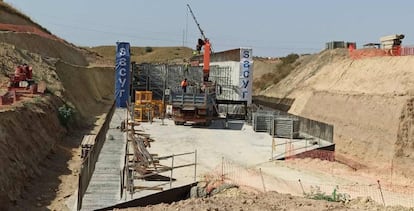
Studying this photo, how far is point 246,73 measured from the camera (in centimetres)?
3644

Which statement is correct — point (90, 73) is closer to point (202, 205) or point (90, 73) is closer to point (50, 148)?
point (50, 148)

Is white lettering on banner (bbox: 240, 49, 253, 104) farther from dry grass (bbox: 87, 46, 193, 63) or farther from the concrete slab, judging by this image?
dry grass (bbox: 87, 46, 193, 63)

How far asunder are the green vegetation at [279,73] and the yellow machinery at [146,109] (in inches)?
1028

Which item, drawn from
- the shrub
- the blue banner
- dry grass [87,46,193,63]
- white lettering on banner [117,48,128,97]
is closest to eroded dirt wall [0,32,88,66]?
the blue banner

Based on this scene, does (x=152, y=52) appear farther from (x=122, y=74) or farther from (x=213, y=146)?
(x=213, y=146)

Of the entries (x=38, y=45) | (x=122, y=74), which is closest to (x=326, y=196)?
(x=122, y=74)

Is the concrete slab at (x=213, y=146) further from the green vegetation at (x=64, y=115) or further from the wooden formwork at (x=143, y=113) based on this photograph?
the green vegetation at (x=64, y=115)

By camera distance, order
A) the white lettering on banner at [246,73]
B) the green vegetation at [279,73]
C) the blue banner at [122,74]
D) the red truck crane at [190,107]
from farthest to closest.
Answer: the green vegetation at [279,73] < the blue banner at [122,74] < the white lettering on banner at [246,73] < the red truck crane at [190,107]

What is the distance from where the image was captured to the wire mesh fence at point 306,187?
17.3 m

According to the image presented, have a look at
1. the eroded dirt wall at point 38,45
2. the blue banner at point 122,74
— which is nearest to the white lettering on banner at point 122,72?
the blue banner at point 122,74

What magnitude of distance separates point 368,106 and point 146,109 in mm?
13981

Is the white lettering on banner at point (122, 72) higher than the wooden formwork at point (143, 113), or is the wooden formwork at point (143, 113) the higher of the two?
the white lettering on banner at point (122, 72)

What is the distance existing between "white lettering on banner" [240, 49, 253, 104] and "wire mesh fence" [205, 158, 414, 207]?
16303 mm

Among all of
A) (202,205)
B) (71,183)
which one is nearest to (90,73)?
(71,183)
